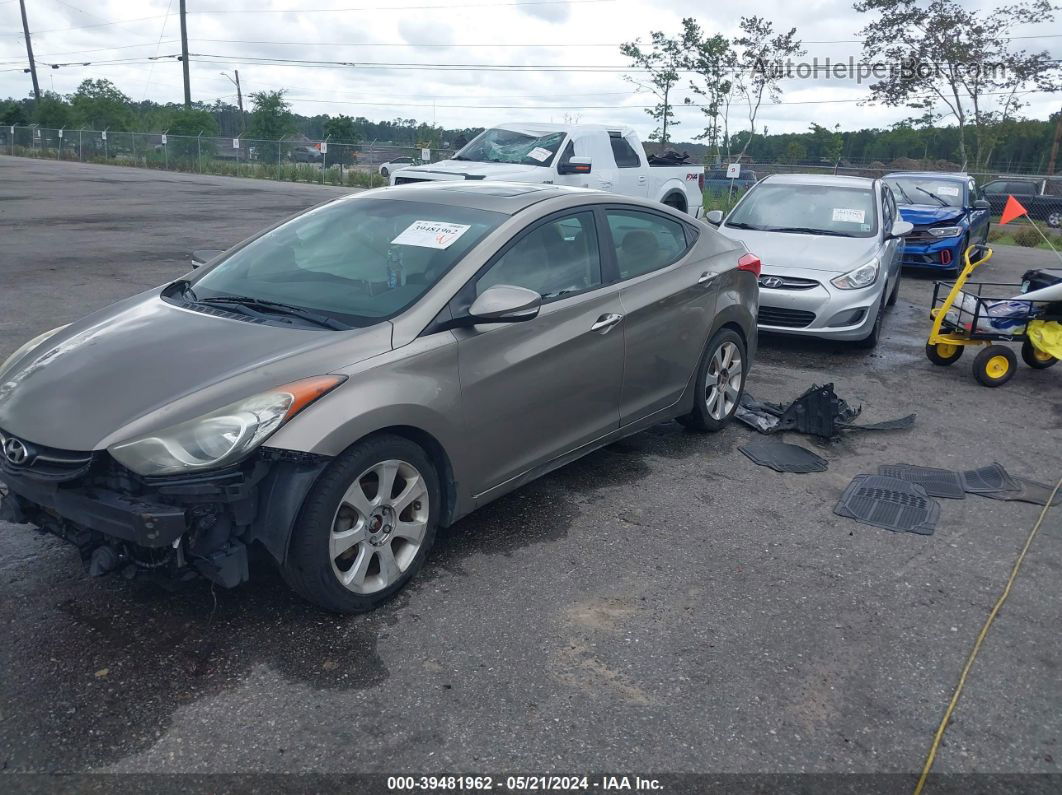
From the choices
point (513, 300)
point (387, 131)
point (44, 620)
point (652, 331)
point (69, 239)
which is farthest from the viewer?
point (387, 131)

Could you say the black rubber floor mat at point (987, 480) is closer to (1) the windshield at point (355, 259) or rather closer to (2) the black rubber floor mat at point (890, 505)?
(2) the black rubber floor mat at point (890, 505)

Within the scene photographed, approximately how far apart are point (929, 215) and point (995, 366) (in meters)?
6.76

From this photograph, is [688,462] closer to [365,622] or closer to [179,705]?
[365,622]

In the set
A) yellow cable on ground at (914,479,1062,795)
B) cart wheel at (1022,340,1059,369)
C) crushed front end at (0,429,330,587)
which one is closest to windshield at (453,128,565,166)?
cart wheel at (1022,340,1059,369)

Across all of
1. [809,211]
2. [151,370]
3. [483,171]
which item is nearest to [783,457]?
[151,370]

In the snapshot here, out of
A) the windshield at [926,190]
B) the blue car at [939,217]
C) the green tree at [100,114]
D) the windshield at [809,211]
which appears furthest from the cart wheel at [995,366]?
the green tree at [100,114]

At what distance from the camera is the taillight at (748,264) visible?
20.0 feet

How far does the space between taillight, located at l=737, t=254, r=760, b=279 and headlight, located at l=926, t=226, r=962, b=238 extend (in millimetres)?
8605

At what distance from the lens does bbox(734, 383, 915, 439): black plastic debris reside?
6.26 meters

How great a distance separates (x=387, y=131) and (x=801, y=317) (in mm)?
72102

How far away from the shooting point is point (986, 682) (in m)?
3.43

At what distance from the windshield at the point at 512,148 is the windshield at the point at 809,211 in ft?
11.0

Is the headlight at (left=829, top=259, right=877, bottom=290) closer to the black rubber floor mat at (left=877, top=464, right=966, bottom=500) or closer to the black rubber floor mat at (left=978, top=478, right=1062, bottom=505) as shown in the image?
the black rubber floor mat at (left=877, top=464, right=966, bottom=500)

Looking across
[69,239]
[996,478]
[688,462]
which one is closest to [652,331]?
[688,462]
